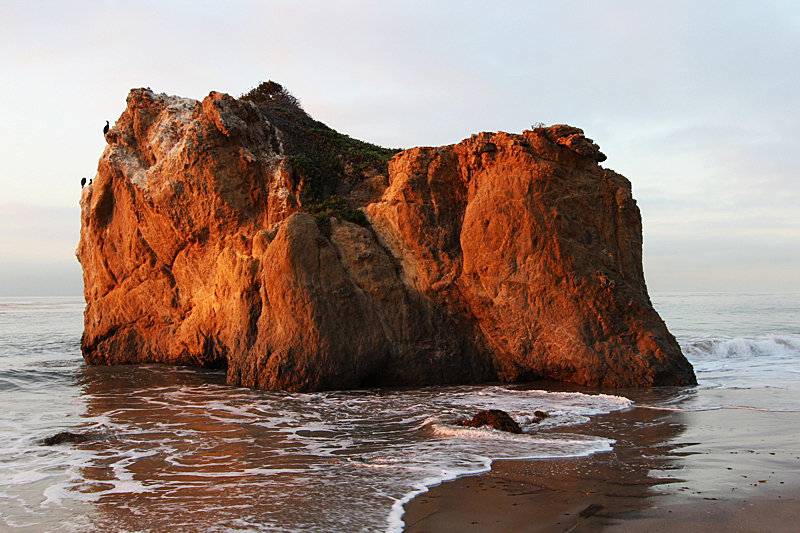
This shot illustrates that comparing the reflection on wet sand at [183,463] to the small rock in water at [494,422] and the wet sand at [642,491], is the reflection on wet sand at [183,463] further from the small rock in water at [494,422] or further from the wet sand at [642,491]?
the small rock in water at [494,422]

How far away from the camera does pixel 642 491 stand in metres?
4.91

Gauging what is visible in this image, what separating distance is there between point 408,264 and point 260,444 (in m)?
6.24

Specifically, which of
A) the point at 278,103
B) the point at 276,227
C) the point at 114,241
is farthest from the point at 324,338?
the point at 278,103

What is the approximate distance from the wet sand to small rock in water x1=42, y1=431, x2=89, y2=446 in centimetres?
496

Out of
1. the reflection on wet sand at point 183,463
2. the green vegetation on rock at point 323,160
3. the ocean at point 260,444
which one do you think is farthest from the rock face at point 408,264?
the reflection on wet sand at point 183,463

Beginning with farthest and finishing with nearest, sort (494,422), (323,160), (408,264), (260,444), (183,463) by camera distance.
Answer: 1. (323,160)
2. (408,264)
3. (494,422)
4. (260,444)
5. (183,463)

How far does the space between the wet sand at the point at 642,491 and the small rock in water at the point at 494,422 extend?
1.19 m

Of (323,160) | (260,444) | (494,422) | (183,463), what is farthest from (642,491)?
(323,160)

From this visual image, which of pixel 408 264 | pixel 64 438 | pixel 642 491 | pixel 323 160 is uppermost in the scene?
pixel 323 160

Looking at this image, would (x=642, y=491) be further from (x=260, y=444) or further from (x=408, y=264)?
(x=408, y=264)

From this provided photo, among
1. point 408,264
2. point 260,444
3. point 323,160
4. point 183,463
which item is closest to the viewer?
point 183,463

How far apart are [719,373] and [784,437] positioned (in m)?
6.98

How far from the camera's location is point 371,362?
1139cm

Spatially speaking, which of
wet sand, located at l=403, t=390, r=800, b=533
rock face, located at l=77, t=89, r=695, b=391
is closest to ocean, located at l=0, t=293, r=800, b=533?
wet sand, located at l=403, t=390, r=800, b=533
